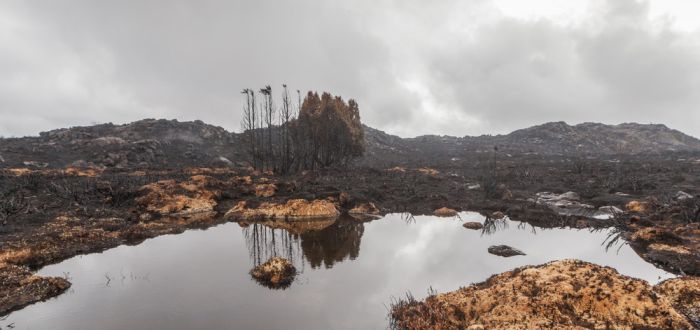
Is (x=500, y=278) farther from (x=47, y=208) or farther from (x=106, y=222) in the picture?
(x=47, y=208)

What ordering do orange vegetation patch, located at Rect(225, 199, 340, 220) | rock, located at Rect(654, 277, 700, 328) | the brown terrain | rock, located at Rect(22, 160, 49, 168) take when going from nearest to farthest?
1. the brown terrain
2. rock, located at Rect(654, 277, 700, 328)
3. orange vegetation patch, located at Rect(225, 199, 340, 220)
4. rock, located at Rect(22, 160, 49, 168)

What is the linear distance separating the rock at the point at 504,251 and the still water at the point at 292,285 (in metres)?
0.40

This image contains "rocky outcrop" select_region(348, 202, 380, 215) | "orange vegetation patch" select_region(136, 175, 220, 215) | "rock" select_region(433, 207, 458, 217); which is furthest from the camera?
"rocky outcrop" select_region(348, 202, 380, 215)

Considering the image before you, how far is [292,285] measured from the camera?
955 cm

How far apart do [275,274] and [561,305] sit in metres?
6.97

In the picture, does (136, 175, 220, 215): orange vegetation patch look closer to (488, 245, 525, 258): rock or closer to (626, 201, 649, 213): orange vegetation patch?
(488, 245, 525, 258): rock

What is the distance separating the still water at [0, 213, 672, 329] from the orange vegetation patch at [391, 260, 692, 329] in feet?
5.75

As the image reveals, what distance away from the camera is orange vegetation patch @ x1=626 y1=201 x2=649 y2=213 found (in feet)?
60.4

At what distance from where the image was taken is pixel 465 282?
9.61 metres

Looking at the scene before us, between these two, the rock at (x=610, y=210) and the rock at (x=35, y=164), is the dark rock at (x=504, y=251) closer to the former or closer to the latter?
the rock at (x=610, y=210)

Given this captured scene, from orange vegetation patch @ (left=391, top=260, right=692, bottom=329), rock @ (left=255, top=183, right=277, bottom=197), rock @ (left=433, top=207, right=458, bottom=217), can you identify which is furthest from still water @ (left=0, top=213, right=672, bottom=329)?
rock @ (left=255, top=183, right=277, bottom=197)

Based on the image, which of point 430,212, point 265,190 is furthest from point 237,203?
point 430,212

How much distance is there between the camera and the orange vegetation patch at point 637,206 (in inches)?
725

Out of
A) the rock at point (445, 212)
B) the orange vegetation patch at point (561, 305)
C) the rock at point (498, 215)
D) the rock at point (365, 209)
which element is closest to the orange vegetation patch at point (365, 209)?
the rock at point (365, 209)
